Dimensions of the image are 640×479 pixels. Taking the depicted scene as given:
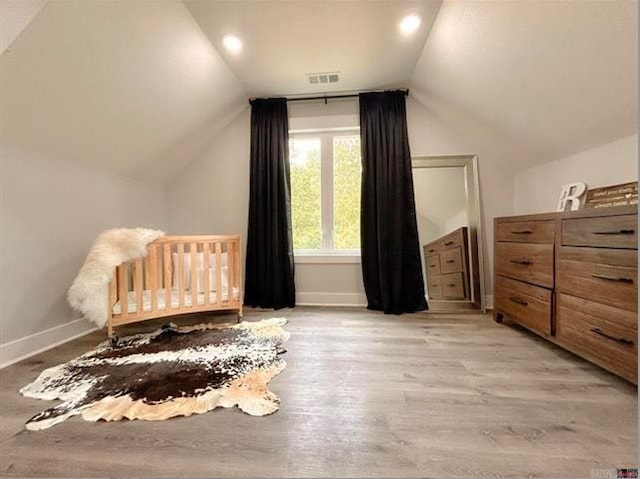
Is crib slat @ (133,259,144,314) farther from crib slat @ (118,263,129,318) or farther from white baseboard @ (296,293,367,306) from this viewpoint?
white baseboard @ (296,293,367,306)

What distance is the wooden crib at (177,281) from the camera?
208 cm

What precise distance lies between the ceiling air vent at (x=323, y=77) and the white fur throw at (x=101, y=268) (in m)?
2.05

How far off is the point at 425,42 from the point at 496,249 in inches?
73.6

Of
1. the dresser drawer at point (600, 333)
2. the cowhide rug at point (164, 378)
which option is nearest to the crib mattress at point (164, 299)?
the cowhide rug at point (164, 378)

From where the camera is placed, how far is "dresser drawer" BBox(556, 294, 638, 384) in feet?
4.43

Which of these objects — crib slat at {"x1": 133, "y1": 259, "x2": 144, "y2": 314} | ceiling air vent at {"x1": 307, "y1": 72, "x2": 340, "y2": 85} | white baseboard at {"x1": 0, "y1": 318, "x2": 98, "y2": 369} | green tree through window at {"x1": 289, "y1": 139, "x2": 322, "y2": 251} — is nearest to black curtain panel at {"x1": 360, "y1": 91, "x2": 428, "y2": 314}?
ceiling air vent at {"x1": 307, "y1": 72, "x2": 340, "y2": 85}

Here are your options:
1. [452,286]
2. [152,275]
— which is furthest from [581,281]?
[152,275]

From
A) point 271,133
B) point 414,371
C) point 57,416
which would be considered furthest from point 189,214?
point 414,371

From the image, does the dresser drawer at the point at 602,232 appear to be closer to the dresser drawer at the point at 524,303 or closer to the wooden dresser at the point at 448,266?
the dresser drawer at the point at 524,303

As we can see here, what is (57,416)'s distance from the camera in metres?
1.26

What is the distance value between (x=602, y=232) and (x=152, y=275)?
297 centimetres

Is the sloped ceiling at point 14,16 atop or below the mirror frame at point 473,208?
atop

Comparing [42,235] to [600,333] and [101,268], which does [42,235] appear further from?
[600,333]

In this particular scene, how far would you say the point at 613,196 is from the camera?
184 centimetres
